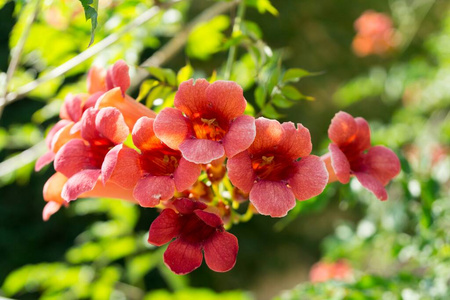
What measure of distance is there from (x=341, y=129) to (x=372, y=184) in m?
0.16

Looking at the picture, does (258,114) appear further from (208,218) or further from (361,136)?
(208,218)

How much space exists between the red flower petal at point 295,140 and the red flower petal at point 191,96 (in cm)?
20

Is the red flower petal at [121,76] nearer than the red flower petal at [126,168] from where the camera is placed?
No

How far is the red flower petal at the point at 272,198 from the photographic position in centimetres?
90

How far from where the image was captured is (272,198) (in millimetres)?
915

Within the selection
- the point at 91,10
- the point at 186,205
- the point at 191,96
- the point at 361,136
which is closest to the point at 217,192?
the point at 186,205

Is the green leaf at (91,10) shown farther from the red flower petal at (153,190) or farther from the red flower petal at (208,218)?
the red flower petal at (208,218)

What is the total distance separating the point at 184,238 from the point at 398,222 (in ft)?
4.61

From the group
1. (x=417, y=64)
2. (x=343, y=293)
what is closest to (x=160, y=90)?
(x=343, y=293)

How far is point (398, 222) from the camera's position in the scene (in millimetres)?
2029

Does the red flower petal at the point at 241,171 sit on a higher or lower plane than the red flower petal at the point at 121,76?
lower

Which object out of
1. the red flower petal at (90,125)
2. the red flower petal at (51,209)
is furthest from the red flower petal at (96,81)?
the red flower petal at (51,209)

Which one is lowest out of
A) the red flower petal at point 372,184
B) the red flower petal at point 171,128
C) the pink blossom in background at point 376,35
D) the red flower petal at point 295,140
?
the pink blossom in background at point 376,35

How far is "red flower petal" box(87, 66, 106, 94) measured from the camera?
49.1 inches
